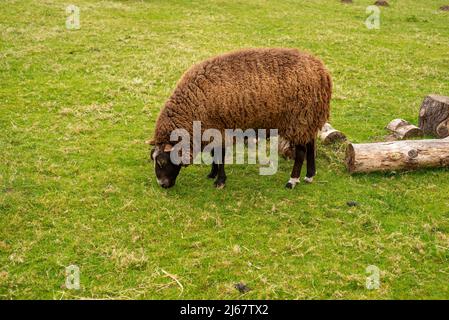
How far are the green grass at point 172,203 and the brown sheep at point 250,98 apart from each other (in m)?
1.14

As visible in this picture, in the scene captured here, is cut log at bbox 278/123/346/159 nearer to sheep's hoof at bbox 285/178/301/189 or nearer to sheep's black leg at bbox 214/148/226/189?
sheep's hoof at bbox 285/178/301/189

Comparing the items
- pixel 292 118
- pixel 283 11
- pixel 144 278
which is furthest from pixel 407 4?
pixel 144 278

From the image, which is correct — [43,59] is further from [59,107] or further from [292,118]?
[292,118]

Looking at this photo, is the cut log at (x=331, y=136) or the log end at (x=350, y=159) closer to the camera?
the log end at (x=350, y=159)

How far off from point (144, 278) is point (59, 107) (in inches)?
283

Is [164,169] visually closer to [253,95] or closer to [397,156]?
[253,95]

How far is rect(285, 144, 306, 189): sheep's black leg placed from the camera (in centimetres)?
909

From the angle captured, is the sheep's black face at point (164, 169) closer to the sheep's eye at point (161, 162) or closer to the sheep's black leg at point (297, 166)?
the sheep's eye at point (161, 162)

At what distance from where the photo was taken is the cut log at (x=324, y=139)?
10.2 meters

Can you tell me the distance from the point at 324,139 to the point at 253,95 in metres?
2.82

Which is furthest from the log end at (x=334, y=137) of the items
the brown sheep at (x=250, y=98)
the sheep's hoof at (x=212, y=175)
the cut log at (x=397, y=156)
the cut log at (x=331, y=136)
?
the sheep's hoof at (x=212, y=175)

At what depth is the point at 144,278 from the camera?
21.2ft

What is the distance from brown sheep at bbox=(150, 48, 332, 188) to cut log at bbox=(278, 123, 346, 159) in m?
1.32

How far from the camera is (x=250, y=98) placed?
335 inches
